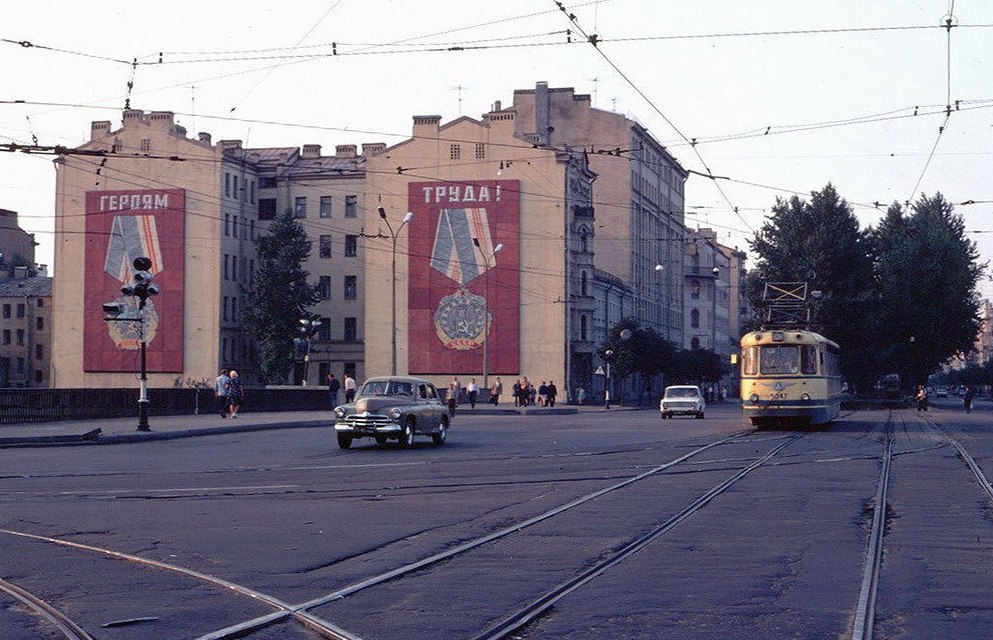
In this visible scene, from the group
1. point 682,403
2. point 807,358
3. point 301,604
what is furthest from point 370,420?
point 682,403

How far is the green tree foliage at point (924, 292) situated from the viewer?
81.0m

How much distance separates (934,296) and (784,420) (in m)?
46.2

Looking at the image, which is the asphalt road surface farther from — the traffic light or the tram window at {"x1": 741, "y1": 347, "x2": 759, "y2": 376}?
the tram window at {"x1": 741, "y1": 347, "x2": 759, "y2": 376}

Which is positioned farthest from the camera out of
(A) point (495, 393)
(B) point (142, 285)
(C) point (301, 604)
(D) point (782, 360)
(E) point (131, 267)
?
(E) point (131, 267)

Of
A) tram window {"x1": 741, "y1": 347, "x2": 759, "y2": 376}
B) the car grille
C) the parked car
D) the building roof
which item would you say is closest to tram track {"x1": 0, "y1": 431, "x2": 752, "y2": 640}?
the car grille

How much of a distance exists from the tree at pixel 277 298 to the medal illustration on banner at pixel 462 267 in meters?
10.6

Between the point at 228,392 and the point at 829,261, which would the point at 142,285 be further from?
the point at 829,261

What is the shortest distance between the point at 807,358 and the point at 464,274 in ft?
145

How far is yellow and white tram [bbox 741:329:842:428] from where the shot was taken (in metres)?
38.0

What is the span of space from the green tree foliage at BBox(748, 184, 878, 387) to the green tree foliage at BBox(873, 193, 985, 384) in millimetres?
2334

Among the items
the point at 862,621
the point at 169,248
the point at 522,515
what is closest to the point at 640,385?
the point at 169,248

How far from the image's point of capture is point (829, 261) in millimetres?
77062

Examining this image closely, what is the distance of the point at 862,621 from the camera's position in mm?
8461

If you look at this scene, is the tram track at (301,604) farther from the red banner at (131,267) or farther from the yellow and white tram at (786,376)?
the red banner at (131,267)
